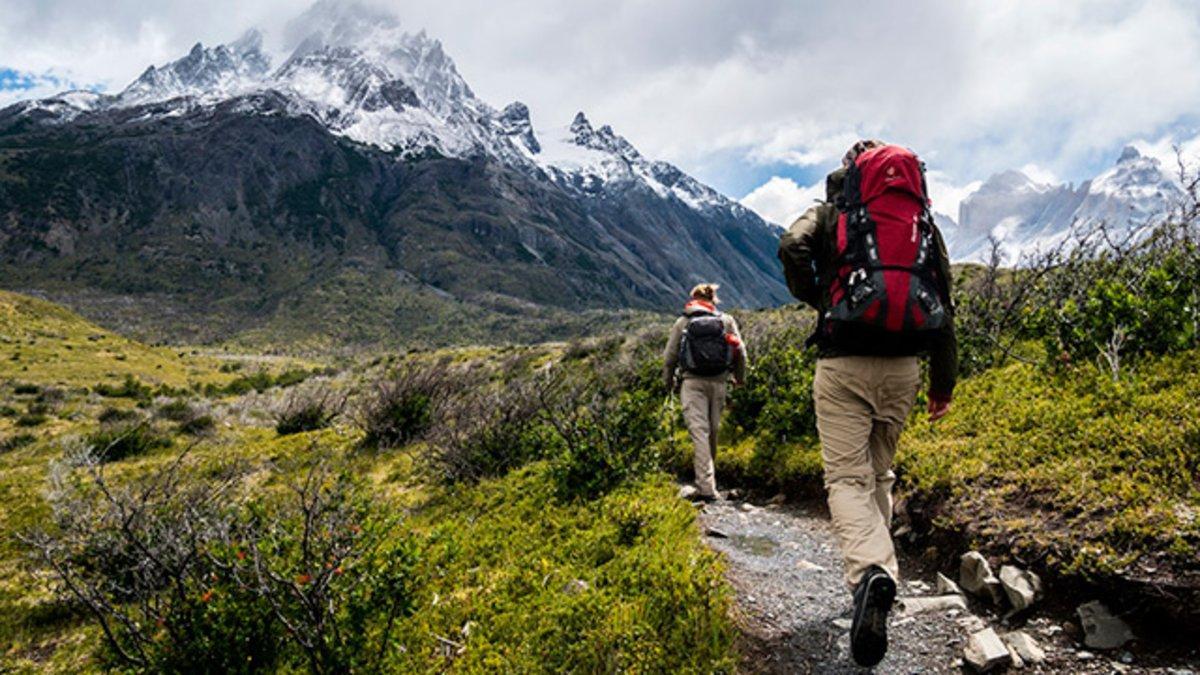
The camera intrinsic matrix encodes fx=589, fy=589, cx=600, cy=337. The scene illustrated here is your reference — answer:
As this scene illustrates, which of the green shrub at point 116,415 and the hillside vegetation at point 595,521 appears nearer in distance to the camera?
the hillside vegetation at point 595,521

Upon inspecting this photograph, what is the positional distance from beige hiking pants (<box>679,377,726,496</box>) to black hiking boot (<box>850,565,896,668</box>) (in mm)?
3651

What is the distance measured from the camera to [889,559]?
323cm

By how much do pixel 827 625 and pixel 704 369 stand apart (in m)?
3.46

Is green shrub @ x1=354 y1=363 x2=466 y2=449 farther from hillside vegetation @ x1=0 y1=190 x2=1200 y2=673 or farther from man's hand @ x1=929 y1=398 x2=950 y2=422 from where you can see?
man's hand @ x1=929 y1=398 x2=950 y2=422

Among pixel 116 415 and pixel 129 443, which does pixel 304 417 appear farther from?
pixel 116 415

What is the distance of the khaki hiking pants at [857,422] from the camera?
11.2 feet

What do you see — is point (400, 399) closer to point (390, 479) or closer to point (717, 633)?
point (390, 479)

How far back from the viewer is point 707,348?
6.73 m

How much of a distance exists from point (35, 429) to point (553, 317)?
148 m

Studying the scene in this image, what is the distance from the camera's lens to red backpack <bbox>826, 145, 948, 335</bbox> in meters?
3.28

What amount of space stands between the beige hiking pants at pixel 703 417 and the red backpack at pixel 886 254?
333cm

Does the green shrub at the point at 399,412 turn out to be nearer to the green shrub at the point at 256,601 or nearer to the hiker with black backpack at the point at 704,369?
the hiker with black backpack at the point at 704,369

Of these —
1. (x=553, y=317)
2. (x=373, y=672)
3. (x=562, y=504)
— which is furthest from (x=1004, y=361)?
(x=553, y=317)

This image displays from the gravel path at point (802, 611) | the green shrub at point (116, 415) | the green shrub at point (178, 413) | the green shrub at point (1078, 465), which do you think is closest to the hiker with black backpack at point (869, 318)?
the gravel path at point (802, 611)
